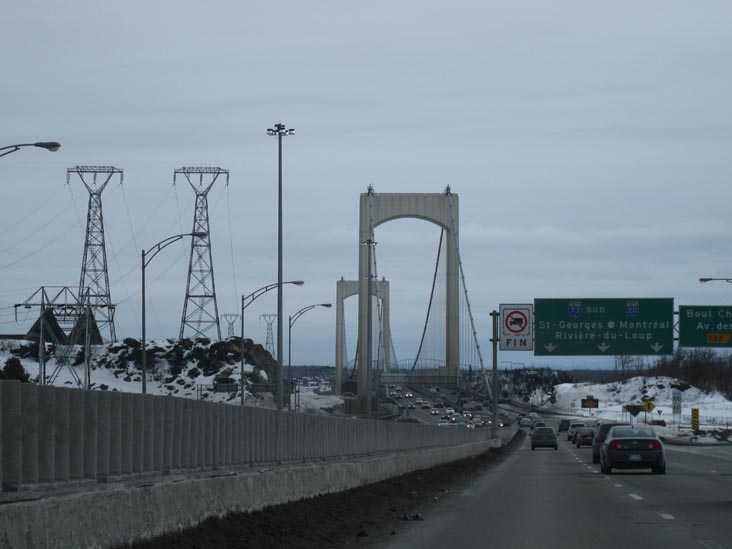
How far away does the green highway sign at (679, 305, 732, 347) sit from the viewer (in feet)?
155

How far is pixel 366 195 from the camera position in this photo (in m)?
95.8

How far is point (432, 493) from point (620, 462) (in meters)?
9.64

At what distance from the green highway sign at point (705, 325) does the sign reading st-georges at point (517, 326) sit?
8174mm

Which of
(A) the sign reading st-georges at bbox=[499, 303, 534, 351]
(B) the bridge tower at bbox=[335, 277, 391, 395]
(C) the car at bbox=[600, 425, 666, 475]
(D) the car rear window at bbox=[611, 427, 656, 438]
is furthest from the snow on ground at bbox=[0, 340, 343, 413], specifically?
Result: (C) the car at bbox=[600, 425, 666, 475]

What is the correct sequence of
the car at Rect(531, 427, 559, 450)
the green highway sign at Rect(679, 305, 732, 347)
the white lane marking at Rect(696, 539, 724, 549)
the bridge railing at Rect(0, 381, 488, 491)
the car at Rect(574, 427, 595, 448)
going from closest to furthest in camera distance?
the bridge railing at Rect(0, 381, 488, 491)
the white lane marking at Rect(696, 539, 724, 549)
the green highway sign at Rect(679, 305, 732, 347)
the car at Rect(531, 427, 559, 450)
the car at Rect(574, 427, 595, 448)

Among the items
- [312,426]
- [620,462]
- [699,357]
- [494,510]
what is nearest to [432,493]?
[312,426]

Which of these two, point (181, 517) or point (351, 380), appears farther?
point (351, 380)

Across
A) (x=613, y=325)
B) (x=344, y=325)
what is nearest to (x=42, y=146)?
(x=613, y=325)

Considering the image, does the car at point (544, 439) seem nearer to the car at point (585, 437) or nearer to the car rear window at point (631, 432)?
the car at point (585, 437)

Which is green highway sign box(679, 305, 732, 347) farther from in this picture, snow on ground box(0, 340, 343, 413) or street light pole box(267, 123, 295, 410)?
snow on ground box(0, 340, 343, 413)

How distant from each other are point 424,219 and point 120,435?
86.6 m

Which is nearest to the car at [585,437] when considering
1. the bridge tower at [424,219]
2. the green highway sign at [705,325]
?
the bridge tower at [424,219]

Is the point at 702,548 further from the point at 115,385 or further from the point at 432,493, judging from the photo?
the point at 115,385

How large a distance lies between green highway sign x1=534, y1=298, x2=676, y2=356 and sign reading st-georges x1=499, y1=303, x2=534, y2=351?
11.8 feet
